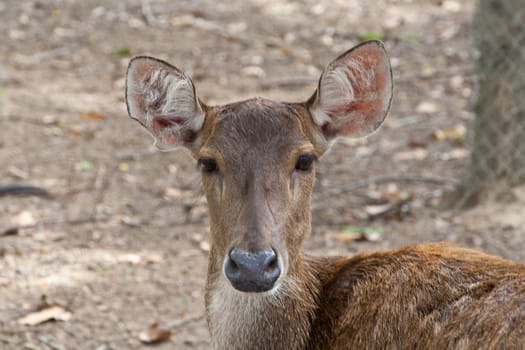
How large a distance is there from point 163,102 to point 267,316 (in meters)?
1.17

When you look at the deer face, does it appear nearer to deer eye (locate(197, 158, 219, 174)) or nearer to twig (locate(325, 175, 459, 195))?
deer eye (locate(197, 158, 219, 174))

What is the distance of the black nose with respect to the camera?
3.65 metres

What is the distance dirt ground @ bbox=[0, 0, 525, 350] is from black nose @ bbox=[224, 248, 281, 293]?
1.89 metres

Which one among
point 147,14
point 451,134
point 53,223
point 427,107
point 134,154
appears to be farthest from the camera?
point 147,14

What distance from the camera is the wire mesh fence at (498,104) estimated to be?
A: 6855mm

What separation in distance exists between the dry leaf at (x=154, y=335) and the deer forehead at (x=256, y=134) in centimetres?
168

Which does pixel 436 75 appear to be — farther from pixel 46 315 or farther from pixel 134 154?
pixel 46 315

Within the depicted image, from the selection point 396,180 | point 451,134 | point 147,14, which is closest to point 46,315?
point 396,180

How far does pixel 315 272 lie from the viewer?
4441 mm

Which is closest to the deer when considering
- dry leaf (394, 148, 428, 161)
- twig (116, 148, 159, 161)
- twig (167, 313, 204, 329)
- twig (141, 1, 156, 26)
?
twig (167, 313, 204, 329)

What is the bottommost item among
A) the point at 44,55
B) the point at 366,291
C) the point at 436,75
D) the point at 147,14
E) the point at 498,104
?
the point at 366,291

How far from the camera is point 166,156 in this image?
27.0 ft

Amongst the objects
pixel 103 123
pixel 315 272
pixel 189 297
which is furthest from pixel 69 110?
pixel 315 272

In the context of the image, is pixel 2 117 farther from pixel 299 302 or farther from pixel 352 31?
pixel 299 302
